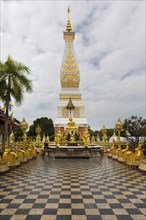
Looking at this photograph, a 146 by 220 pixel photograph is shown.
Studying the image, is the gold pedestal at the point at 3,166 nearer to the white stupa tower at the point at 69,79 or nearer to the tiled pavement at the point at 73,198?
the tiled pavement at the point at 73,198

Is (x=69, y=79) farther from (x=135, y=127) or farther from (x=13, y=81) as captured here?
(x=13, y=81)

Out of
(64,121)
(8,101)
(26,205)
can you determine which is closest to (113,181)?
(26,205)

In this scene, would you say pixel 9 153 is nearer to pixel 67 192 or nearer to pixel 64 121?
pixel 67 192

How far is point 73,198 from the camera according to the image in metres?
5.59

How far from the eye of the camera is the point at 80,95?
34406 millimetres

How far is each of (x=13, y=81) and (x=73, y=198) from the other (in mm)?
7936

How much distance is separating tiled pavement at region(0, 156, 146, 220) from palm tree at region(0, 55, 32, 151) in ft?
15.8

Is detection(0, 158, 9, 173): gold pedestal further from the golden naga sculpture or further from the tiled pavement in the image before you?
the golden naga sculpture

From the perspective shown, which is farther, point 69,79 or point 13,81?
point 69,79

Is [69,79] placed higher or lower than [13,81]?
higher

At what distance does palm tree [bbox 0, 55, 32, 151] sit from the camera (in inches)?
470

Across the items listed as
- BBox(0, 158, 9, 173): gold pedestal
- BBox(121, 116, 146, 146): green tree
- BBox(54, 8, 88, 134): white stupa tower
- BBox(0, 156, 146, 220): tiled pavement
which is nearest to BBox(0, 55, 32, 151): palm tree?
BBox(0, 158, 9, 173): gold pedestal

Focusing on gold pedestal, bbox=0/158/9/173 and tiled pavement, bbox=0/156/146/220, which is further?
gold pedestal, bbox=0/158/9/173

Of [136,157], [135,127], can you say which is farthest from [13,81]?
[135,127]
